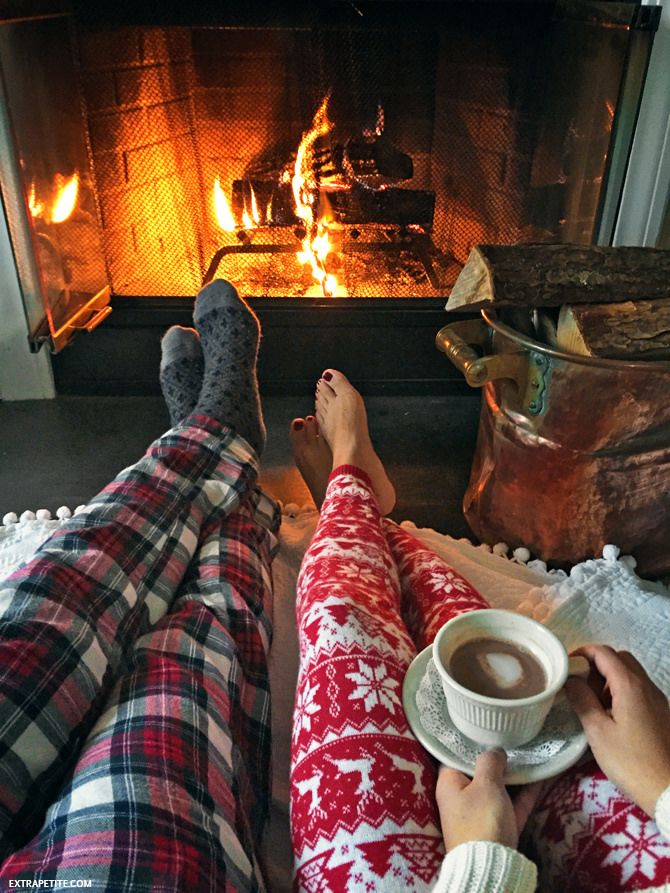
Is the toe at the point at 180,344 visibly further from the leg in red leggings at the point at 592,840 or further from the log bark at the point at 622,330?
the leg in red leggings at the point at 592,840

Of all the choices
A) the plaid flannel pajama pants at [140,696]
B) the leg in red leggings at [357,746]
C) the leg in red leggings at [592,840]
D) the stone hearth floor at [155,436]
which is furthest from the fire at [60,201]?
the leg in red leggings at [592,840]

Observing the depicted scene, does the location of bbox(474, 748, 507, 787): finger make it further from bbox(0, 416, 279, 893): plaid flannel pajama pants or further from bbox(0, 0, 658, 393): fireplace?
bbox(0, 0, 658, 393): fireplace

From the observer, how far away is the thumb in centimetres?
51

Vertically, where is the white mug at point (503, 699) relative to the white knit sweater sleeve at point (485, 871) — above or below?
above

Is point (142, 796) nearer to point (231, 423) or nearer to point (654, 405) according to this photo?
point (231, 423)

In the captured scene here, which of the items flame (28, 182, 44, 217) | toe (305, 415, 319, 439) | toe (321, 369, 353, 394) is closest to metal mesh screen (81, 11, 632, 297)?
flame (28, 182, 44, 217)

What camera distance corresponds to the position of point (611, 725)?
0.51 metres

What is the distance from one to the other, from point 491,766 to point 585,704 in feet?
0.27

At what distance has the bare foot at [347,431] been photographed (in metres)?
1.08

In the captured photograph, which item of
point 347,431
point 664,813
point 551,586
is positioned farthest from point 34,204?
point 664,813

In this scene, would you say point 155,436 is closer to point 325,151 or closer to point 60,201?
point 60,201

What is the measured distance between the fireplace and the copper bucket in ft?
1.57

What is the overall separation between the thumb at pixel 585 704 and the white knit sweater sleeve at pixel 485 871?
0.36 feet

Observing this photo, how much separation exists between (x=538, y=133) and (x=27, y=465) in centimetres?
→ 117
